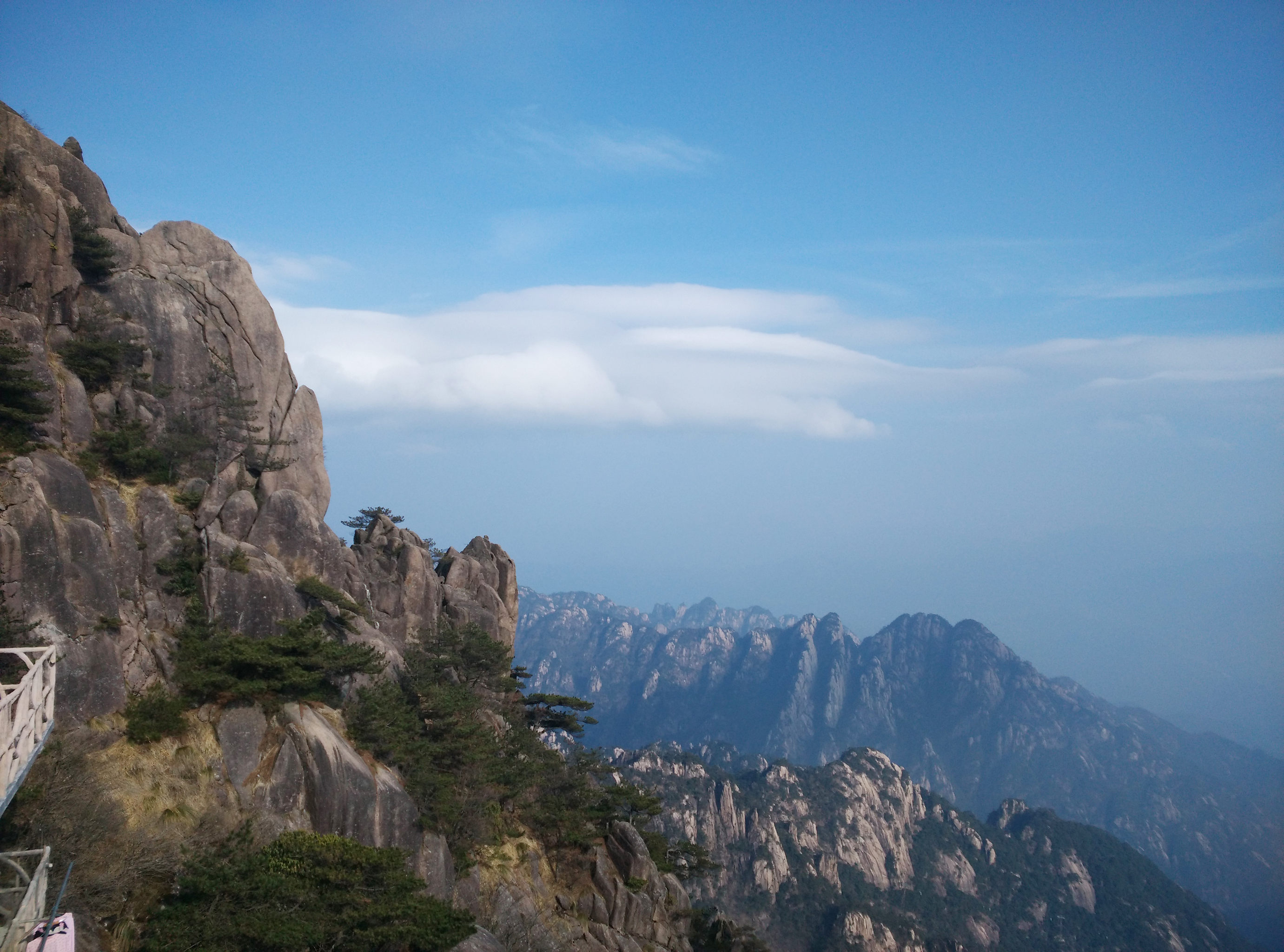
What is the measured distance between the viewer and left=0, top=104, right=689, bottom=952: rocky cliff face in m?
24.2

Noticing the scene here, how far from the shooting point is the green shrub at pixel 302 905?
60.3 ft

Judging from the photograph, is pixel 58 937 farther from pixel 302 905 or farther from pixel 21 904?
pixel 302 905

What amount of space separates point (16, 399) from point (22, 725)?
21865 mm

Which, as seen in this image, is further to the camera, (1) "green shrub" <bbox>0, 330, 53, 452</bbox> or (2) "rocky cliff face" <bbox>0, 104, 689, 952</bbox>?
(1) "green shrub" <bbox>0, 330, 53, 452</bbox>

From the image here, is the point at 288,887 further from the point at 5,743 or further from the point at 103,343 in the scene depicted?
the point at 103,343

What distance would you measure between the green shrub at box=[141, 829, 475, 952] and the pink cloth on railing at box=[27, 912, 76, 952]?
26.1 feet

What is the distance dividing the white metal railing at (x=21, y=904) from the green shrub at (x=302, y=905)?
5.91 m

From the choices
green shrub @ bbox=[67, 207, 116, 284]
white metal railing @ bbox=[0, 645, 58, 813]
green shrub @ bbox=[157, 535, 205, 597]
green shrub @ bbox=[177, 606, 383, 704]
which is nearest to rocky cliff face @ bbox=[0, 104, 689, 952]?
green shrub @ bbox=[157, 535, 205, 597]

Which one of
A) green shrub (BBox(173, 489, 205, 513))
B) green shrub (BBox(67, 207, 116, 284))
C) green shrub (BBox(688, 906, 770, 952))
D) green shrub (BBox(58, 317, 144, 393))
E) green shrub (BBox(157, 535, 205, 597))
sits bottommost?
green shrub (BBox(688, 906, 770, 952))

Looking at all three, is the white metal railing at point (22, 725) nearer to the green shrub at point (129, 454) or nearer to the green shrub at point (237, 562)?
the green shrub at point (237, 562)

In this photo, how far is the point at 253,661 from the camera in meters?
27.5

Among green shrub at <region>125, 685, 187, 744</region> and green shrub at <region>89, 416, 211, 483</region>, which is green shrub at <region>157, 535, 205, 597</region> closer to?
green shrub at <region>89, 416, 211, 483</region>

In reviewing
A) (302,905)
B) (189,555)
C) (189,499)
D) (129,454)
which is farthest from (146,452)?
(302,905)

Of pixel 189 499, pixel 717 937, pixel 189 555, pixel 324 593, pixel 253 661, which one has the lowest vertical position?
pixel 717 937
